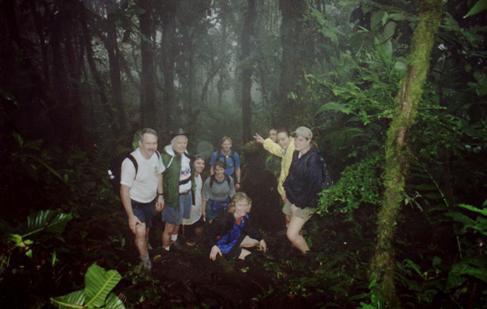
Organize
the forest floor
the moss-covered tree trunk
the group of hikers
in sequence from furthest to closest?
the group of hikers → the forest floor → the moss-covered tree trunk

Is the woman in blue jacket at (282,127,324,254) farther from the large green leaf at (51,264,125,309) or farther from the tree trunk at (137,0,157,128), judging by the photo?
the tree trunk at (137,0,157,128)

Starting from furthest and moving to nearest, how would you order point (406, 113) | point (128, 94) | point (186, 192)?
1. point (128, 94)
2. point (186, 192)
3. point (406, 113)

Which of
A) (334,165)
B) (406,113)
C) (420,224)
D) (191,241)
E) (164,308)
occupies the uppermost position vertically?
(406,113)

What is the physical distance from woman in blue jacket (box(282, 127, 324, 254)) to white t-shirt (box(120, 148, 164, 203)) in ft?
7.76

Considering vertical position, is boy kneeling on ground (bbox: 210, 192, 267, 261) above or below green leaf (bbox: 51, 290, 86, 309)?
below

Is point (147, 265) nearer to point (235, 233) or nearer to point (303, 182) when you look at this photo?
point (235, 233)

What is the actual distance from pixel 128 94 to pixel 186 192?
21512 millimetres

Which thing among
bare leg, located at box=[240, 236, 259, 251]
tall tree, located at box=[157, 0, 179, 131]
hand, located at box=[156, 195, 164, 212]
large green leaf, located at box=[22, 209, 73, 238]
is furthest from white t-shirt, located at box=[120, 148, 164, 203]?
tall tree, located at box=[157, 0, 179, 131]

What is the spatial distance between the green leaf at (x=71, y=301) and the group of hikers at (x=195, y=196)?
1.93m

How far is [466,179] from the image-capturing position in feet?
15.3

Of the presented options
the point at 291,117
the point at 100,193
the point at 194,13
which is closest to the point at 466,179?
the point at 291,117

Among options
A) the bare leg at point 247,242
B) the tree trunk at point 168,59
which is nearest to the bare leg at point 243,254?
the bare leg at point 247,242

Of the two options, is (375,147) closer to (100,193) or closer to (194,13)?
(100,193)

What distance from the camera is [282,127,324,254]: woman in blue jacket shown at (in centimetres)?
533
